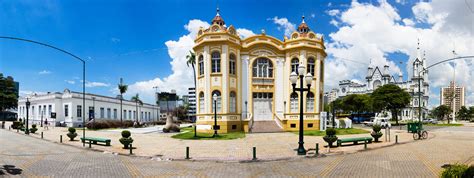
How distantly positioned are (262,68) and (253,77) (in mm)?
1638

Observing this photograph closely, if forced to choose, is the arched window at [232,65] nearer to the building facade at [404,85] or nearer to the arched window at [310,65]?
the arched window at [310,65]

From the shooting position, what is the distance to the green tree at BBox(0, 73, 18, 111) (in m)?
64.7

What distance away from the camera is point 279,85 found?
32.6 meters

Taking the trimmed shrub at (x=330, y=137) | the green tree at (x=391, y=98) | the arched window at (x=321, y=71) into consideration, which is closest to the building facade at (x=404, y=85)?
the green tree at (x=391, y=98)

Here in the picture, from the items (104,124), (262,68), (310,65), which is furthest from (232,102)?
(104,124)

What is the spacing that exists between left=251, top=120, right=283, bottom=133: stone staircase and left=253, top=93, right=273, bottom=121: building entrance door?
2.42 ft

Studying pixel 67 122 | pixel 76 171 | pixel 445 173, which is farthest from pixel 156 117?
pixel 445 173

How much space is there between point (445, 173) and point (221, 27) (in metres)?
26.0

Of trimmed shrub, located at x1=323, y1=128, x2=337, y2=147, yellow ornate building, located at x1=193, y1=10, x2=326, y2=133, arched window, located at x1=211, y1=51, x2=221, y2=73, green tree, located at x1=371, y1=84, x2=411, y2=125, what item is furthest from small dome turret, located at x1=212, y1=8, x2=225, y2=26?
green tree, located at x1=371, y1=84, x2=411, y2=125

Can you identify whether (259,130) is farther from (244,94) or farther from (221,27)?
(221,27)

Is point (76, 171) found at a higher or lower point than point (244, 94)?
lower

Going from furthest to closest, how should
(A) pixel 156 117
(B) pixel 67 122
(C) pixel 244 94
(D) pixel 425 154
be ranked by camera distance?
(A) pixel 156 117 < (B) pixel 67 122 < (C) pixel 244 94 < (D) pixel 425 154

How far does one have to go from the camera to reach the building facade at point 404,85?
11288cm

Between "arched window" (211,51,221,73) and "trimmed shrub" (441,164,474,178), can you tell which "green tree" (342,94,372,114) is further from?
"trimmed shrub" (441,164,474,178)
